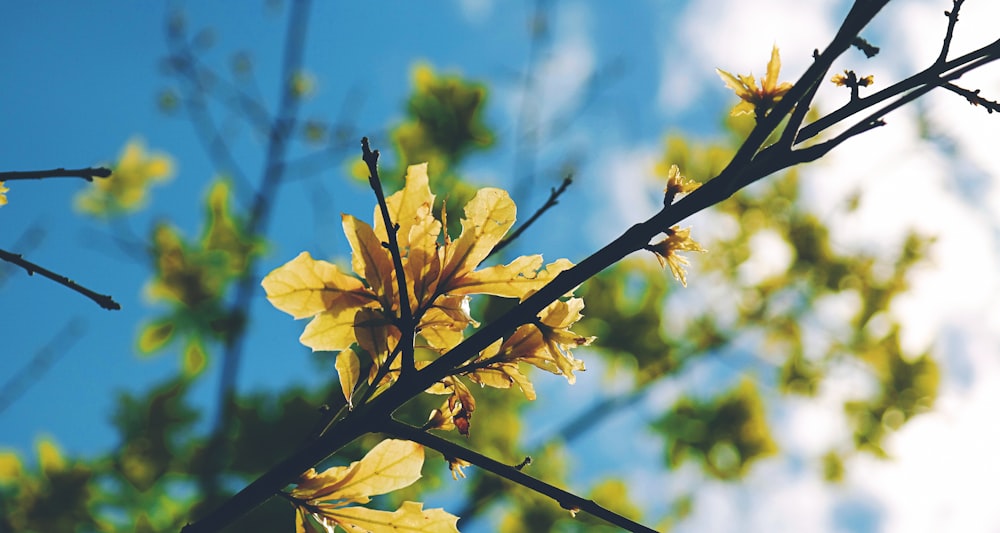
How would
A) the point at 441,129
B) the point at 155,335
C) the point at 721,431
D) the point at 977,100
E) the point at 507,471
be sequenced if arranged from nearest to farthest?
the point at 507,471 → the point at 977,100 → the point at 155,335 → the point at 441,129 → the point at 721,431

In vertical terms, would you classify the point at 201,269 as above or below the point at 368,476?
above

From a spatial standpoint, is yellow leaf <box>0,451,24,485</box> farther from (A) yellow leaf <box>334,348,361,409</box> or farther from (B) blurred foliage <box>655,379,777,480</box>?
(B) blurred foliage <box>655,379,777,480</box>

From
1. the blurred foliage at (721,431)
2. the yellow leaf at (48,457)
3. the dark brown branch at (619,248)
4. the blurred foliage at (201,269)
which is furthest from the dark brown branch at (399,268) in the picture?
the blurred foliage at (721,431)

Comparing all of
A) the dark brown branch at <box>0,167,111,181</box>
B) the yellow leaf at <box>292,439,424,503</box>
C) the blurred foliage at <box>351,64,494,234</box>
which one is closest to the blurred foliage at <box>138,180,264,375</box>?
the blurred foliage at <box>351,64,494,234</box>

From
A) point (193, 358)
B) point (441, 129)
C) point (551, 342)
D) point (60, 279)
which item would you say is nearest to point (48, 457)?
point (193, 358)

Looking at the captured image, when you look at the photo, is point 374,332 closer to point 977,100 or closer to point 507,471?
point 507,471

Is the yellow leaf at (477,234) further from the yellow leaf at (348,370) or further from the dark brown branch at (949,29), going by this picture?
the dark brown branch at (949,29)
